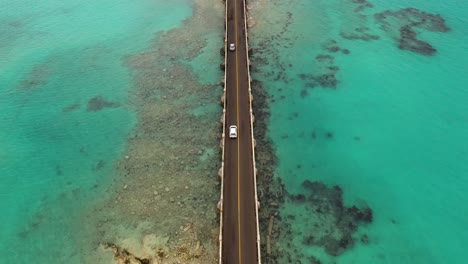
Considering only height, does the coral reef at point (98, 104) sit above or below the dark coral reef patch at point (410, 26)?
below

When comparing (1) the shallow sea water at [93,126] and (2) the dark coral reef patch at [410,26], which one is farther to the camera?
(2) the dark coral reef patch at [410,26]

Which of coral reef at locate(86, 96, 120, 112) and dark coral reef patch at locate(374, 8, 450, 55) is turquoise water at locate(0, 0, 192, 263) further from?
dark coral reef patch at locate(374, 8, 450, 55)

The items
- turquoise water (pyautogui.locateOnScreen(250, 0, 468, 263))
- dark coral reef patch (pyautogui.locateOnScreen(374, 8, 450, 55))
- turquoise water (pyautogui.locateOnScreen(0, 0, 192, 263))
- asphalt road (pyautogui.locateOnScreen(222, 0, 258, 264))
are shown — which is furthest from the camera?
dark coral reef patch (pyautogui.locateOnScreen(374, 8, 450, 55))

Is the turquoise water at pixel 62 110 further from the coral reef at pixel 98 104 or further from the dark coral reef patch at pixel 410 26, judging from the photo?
the dark coral reef patch at pixel 410 26

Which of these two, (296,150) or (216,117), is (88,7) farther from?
(296,150)

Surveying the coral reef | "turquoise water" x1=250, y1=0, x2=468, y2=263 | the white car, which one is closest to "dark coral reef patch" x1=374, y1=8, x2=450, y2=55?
"turquoise water" x1=250, y1=0, x2=468, y2=263

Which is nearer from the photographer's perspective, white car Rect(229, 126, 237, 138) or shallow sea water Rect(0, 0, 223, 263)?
shallow sea water Rect(0, 0, 223, 263)

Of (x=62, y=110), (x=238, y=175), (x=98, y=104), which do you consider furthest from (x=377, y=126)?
(x=62, y=110)

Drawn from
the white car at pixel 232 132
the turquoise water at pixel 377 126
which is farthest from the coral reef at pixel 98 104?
the turquoise water at pixel 377 126
